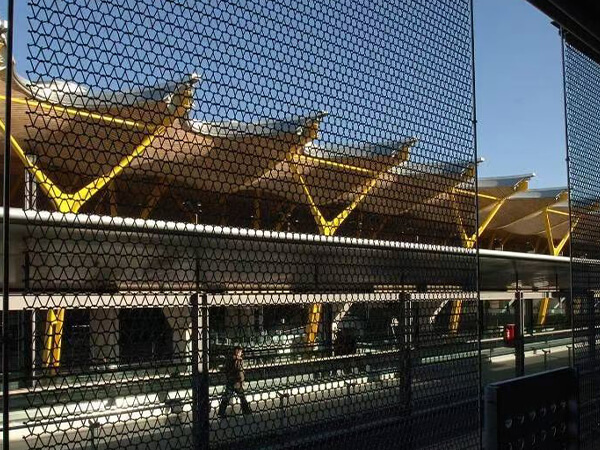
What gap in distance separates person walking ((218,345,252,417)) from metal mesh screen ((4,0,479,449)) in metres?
0.01

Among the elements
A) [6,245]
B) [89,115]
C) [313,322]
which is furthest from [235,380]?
[6,245]

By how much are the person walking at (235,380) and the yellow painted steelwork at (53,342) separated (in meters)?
0.63

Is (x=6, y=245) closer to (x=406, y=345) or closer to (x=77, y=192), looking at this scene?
(x=77, y=192)

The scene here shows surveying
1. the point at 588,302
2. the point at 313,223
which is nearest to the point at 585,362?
the point at 588,302

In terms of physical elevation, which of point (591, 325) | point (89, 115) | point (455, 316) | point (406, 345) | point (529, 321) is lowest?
point (529, 321)

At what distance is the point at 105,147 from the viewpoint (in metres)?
2.35

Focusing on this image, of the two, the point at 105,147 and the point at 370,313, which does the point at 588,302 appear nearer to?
the point at 370,313

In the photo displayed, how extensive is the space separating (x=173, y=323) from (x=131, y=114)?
0.89 metres

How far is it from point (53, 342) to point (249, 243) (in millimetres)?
800

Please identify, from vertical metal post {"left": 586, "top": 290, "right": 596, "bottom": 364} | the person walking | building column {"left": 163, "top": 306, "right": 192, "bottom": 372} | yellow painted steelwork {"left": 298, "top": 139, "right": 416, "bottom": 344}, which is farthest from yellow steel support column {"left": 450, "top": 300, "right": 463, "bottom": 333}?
vertical metal post {"left": 586, "top": 290, "right": 596, "bottom": 364}

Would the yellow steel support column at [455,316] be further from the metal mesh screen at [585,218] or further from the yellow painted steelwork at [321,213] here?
the metal mesh screen at [585,218]

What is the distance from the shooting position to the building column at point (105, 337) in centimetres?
233

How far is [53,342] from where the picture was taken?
227 cm

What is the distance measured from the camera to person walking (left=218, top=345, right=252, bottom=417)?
108 inches
